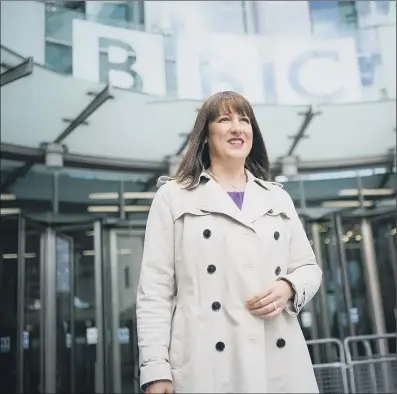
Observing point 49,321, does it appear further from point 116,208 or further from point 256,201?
point 256,201

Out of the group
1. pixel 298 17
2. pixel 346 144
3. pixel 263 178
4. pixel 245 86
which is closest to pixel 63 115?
pixel 245 86

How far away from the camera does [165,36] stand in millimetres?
4176

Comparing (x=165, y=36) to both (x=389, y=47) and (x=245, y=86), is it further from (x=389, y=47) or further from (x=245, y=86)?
(x=389, y=47)

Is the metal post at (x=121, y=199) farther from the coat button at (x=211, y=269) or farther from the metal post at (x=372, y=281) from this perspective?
the coat button at (x=211, y=269)

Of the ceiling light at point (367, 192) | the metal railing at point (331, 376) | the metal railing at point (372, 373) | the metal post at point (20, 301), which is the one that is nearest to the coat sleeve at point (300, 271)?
the metal railing at point (331, 376)

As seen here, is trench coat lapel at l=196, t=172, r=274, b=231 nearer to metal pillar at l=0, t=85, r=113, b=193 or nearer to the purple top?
the purple top

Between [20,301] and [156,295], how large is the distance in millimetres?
3007

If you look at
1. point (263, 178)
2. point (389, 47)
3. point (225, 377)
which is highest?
point (389, 47)

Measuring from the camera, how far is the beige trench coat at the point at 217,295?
3.75 feet

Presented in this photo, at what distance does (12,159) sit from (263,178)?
288 cm

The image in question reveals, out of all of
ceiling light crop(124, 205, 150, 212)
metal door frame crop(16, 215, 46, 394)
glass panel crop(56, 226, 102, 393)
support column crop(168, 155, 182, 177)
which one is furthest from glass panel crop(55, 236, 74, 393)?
support column crop(168, 155, 182, 177)

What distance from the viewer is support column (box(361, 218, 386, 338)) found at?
4.48m

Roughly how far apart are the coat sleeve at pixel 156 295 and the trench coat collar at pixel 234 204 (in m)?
0.10

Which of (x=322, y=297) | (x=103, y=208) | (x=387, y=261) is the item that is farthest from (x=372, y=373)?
(x=103, y=208)
